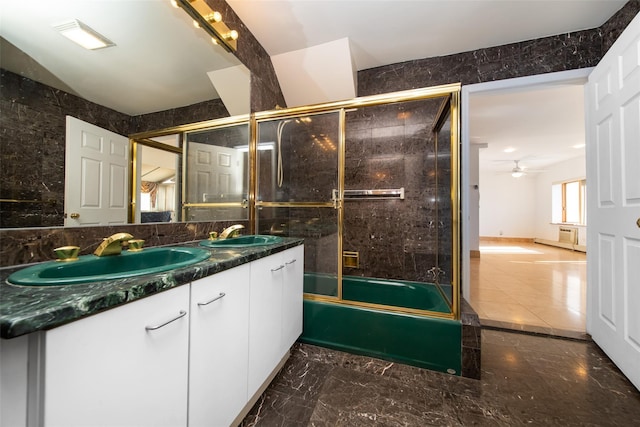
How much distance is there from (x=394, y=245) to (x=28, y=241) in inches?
96.8

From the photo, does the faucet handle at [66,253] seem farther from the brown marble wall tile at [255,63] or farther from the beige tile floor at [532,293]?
the beige tile floor at [532,293]

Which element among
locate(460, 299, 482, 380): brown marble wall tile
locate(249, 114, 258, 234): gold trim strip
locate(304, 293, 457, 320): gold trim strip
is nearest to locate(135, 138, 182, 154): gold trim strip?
locate(249, 114, 258, 234): gold trim strip

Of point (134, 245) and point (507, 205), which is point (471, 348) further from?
point (507, 205)

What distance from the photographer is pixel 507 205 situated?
25.6ft

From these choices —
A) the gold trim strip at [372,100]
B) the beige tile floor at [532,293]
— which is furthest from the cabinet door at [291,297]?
the beige tile floor at [532,293]

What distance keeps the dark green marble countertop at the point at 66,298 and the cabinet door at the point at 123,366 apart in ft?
0.10

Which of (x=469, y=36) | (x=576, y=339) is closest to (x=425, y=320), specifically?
(x=576, y=339)

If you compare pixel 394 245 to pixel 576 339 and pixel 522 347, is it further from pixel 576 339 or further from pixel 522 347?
pixel 576 339

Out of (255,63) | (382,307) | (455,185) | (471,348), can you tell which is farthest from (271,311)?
(255,63)

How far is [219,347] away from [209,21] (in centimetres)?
185

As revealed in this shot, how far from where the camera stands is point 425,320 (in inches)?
59.8

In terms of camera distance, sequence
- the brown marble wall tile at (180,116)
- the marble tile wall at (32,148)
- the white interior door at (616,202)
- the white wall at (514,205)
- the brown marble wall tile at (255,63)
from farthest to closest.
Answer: the white wall at (514,205)
the brown marble wall tile at (255,63)
the white interior door at (616,202)
the brown marble wall tile at (180,116)
the marble tile wall at (32,148)

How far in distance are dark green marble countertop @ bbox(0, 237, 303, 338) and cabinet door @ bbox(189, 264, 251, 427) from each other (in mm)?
117

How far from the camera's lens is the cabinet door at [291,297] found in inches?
55.5
